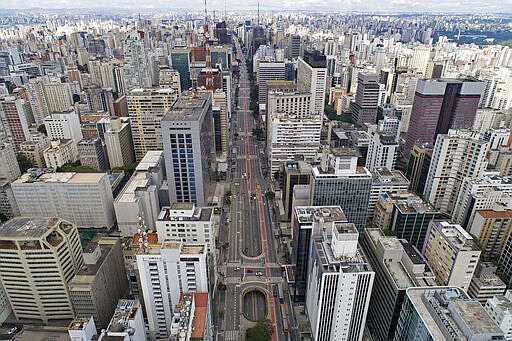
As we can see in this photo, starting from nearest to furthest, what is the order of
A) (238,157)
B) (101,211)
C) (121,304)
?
(121,304) → (101,211) → (238,157)

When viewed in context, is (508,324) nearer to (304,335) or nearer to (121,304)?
(304,335)

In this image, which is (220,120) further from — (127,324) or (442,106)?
(127,324)

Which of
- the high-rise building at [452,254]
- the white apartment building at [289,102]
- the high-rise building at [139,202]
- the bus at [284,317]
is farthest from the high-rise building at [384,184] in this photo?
the high-rise building at [139,202]

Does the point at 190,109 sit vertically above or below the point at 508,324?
above

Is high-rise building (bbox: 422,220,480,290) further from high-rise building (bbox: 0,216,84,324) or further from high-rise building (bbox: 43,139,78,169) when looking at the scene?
high-rise building (bbox: 43,139,78,169)

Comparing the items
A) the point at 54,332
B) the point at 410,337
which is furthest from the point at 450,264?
the point at 54,332

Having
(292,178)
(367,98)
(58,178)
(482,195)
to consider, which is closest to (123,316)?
(58,178)

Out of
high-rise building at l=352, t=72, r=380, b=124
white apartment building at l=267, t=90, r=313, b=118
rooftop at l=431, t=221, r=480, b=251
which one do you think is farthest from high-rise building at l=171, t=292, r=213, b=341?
high-rise building at l=352, t=72, r=380, b=124
